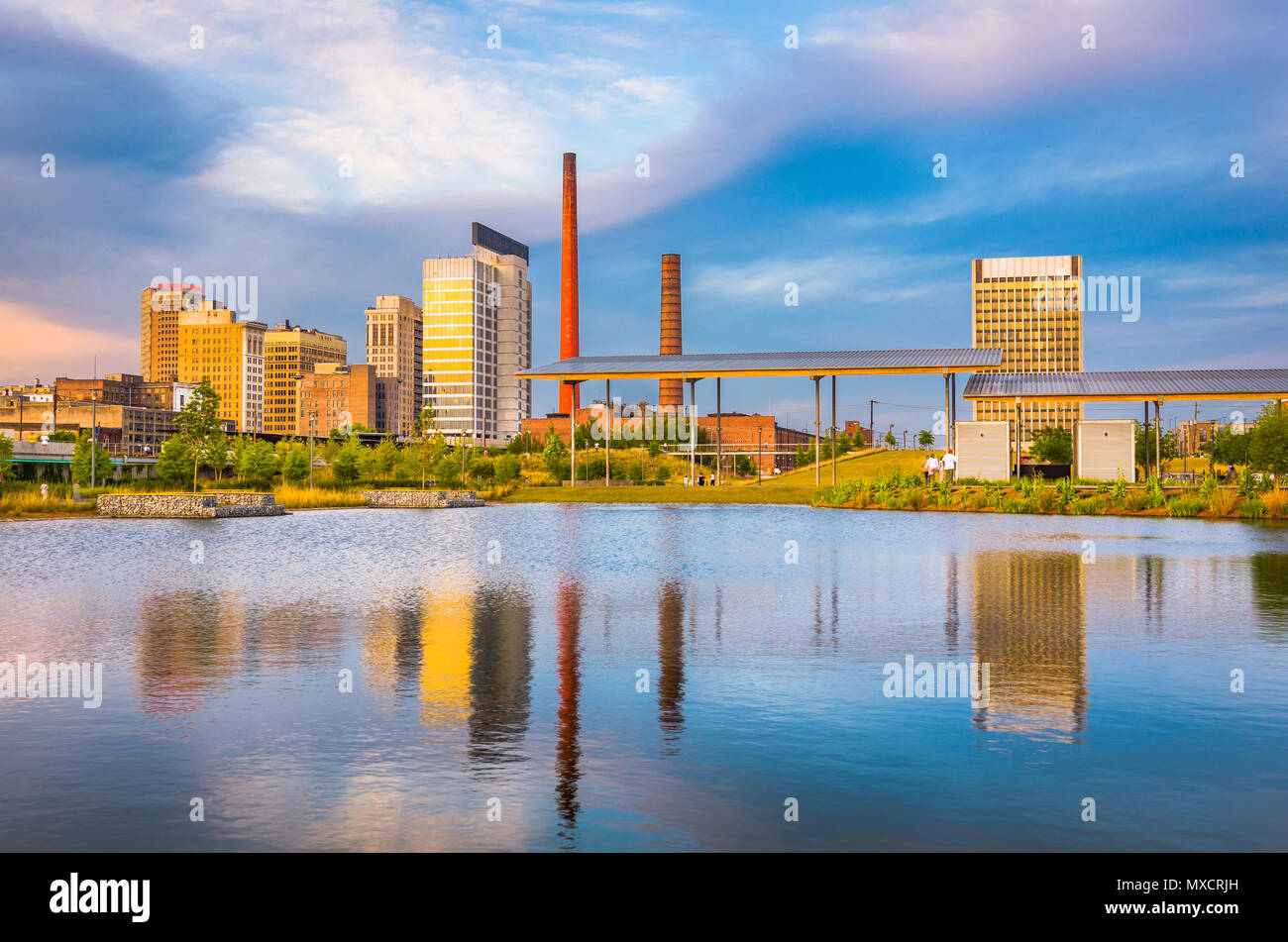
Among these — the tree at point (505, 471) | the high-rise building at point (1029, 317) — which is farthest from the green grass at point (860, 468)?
the high-rise building at point (1029, 317)

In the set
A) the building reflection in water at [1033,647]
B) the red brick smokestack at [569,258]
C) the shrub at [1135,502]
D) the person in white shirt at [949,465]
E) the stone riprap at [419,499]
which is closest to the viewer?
the building reflection in water at [1033,647]

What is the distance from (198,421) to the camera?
5116 cm

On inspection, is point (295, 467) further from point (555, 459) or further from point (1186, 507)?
point (1186, 507)

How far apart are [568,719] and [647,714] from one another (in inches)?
24.4

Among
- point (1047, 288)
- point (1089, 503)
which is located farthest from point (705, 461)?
point (1047, 288)

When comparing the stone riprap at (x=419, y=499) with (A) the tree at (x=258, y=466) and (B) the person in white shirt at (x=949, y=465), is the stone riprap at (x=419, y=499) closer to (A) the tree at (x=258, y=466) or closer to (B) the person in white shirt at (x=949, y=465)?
(A) the tree at (x=258, y=466)

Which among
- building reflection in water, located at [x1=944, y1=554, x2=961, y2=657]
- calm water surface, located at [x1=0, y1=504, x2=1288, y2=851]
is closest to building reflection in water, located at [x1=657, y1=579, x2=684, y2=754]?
calm water surface, located at [x1=0, y1=504, x2=1288, y2=851]

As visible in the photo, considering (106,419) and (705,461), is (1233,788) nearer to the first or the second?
(705,461)

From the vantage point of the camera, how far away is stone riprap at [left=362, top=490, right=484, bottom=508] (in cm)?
5156

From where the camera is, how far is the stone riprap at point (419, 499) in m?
51.6

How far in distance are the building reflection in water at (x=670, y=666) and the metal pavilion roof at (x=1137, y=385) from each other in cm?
4397

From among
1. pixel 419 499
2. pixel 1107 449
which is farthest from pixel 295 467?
pixel 1107 449

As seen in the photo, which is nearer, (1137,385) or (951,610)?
(951,610)
